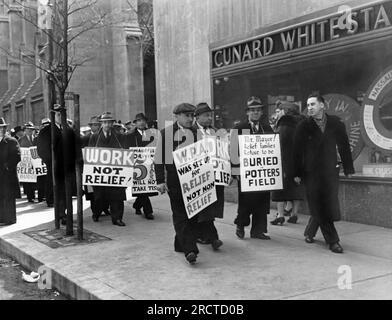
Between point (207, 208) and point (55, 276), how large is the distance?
189 centimetres

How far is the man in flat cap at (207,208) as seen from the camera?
6.26m

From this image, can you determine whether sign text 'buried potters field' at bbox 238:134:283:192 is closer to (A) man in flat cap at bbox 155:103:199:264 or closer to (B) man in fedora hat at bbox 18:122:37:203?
(A) man in flat cap at bbox 155:103:199:264

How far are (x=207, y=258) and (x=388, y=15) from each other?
4.13 m

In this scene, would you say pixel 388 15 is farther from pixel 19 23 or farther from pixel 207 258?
pixel 19 23

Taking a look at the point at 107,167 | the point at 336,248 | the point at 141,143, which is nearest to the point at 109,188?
the point at 107,167

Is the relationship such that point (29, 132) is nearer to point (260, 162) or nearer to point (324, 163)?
point (260, 162)

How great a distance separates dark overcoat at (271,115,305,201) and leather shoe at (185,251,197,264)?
2.27m

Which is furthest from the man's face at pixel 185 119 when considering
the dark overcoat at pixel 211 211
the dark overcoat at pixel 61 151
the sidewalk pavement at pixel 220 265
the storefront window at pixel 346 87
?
the storefront window at pixel 346 87

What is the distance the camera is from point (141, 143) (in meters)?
9.45

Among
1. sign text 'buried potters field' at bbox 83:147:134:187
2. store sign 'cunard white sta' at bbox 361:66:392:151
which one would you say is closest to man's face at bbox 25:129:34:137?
sign text 'buried potters field' at bbox 83:147:134:187

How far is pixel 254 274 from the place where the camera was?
5406 mm

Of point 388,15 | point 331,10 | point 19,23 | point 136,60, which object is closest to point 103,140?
point 331,10

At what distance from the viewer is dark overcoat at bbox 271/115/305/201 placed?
7.57 meters

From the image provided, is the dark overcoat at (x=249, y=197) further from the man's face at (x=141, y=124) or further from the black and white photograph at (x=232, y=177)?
the man's face at (x=141, y=124)
